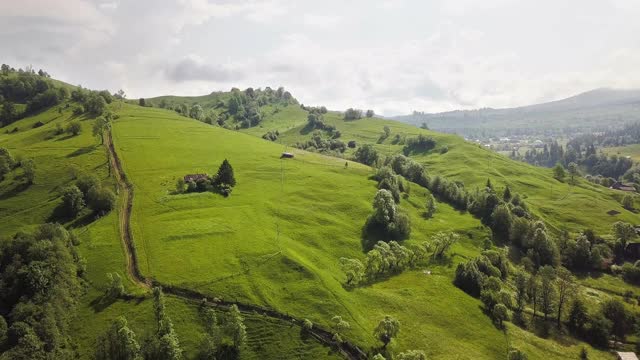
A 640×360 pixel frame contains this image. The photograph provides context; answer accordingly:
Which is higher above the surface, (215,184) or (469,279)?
(215,184)

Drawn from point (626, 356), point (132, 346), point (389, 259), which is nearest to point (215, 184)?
point (389, 259)

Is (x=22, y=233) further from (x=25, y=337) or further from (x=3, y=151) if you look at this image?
(x=3, y=151)

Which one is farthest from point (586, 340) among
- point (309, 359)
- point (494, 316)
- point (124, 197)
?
point (124, 197)

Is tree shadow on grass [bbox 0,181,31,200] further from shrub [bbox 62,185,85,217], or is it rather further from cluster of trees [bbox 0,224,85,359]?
cluster of trees [bbox 0,224,85,359]

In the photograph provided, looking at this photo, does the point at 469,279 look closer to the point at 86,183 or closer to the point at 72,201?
the point at 72,201

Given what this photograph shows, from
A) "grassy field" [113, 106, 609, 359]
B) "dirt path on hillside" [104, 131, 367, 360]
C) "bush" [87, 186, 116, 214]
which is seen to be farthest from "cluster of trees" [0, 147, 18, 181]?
"dirt path on hillside" [104, 131, 367, 360]

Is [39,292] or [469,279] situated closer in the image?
[39,292]

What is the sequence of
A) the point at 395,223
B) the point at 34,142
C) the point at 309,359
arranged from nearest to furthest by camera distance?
the point at 309,359 < the point at 395,223 < the point at 34,142
